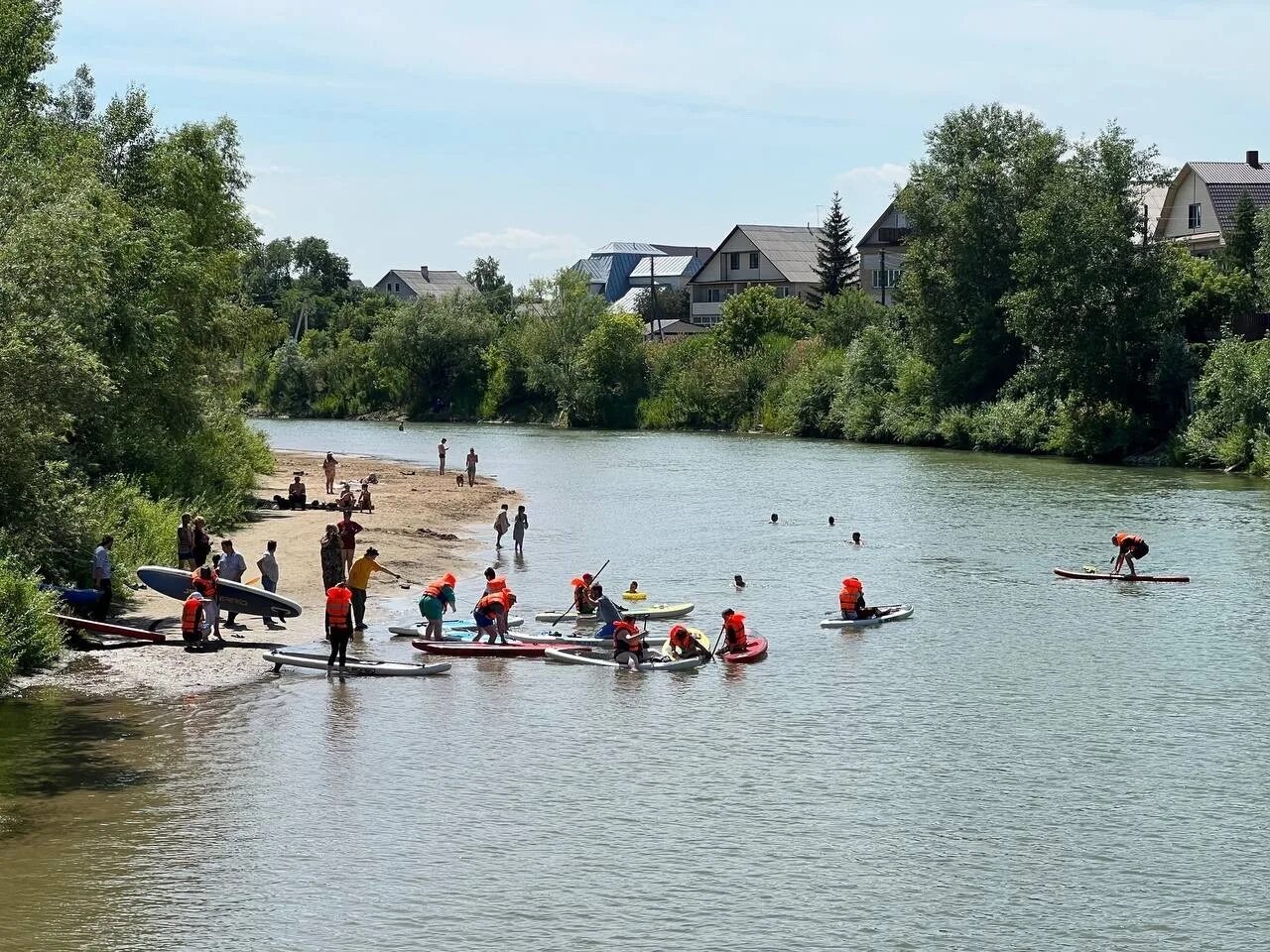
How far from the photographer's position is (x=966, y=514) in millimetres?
53250

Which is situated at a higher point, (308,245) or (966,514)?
(308,245)

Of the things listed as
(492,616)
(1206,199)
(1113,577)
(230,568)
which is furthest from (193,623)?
(1206,199)

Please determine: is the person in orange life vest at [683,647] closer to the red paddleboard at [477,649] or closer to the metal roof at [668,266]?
the red paddleboard at [477,649]

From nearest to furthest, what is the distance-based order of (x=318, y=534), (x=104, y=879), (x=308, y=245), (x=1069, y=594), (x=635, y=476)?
1. (x=104, y=879)
2. (x=1069, y=594)
3. (x=318, y=534)
4. (x=635, y=476)
5. (x=308, y=245)

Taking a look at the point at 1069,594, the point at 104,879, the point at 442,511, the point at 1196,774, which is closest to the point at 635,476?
the point at 442,511

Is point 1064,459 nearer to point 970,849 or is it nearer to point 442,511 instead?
point 442,511

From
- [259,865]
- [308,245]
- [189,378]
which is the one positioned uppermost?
[308,245]

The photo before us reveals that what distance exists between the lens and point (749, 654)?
96.3 ft

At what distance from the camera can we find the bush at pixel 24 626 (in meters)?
24.6

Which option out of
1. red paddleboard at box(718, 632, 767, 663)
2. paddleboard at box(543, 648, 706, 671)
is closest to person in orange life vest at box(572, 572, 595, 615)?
paddleboard at box(543, 648, 706, 671)

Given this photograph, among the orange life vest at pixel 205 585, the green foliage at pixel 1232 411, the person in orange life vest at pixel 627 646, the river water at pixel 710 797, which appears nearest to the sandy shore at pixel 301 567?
the orange life vest at pixel 205 585

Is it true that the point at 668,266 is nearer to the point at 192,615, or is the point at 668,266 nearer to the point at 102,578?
the point at 102,578

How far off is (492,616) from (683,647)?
3.69m

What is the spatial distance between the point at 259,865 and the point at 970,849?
8416mm
